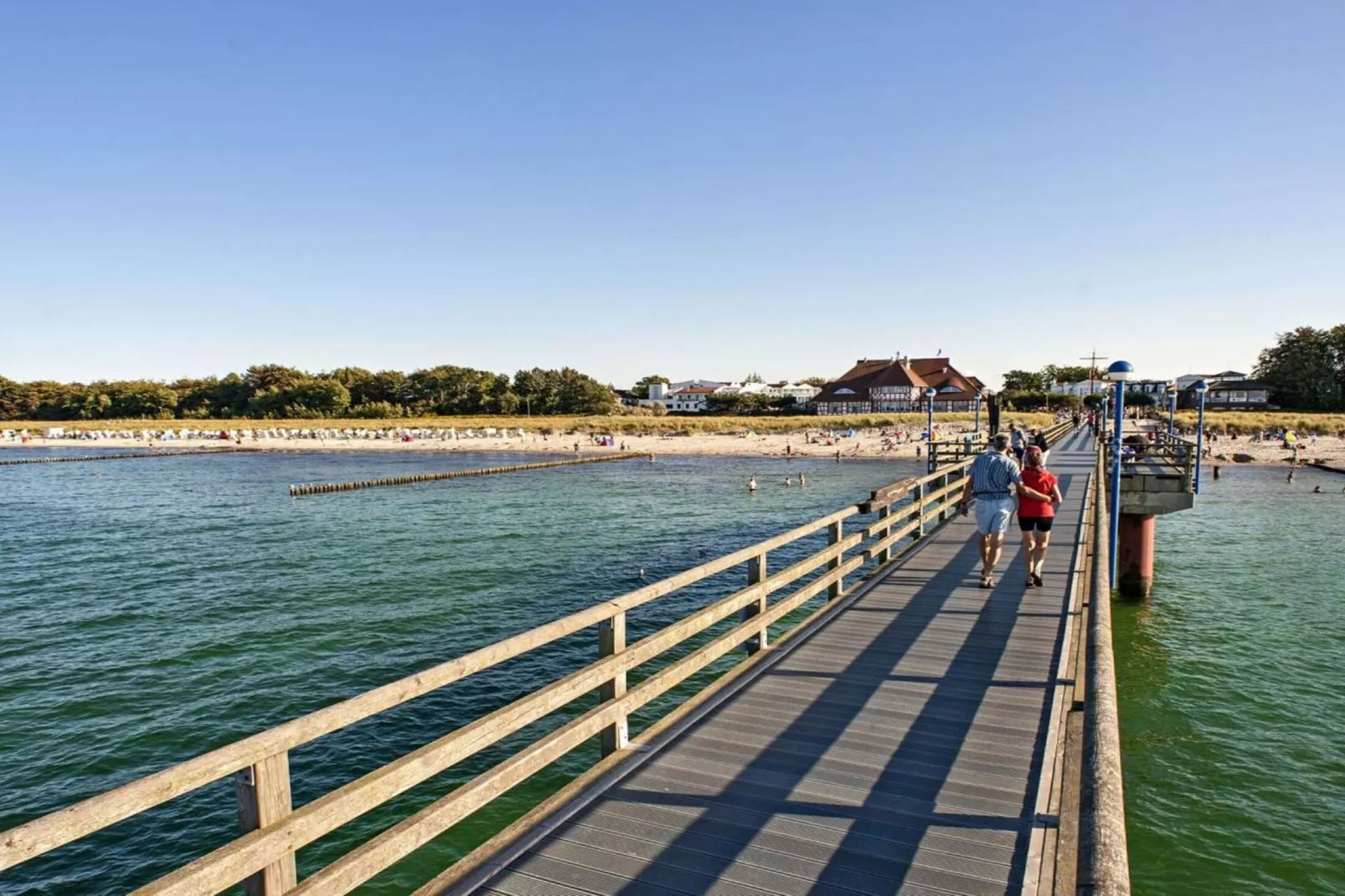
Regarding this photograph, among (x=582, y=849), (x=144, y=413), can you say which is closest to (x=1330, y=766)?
(x=582, y=849)

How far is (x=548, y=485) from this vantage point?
45.6m

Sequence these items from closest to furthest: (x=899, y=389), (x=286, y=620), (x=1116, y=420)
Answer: (x=1116, y=420), (x=286, y=620), (x=899, y=389)

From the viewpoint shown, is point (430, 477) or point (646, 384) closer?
point (430, 477)

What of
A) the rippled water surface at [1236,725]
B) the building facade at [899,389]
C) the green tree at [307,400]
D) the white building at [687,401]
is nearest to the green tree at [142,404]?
the green tree at [307,400]

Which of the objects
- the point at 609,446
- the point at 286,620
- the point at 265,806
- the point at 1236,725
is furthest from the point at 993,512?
the point at 609,446

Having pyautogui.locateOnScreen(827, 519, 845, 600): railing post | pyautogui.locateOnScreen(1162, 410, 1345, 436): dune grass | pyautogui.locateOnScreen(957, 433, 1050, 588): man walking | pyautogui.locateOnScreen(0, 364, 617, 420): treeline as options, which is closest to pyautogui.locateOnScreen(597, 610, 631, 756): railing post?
pyautogui.locateOnScreen(827, 519, 845, 600): railing post

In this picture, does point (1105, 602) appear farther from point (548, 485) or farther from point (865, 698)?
point (548, 485)

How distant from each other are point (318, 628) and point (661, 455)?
53688mm

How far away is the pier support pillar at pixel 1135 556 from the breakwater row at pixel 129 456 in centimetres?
7621

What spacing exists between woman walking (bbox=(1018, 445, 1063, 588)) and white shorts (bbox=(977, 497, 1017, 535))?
19 cm

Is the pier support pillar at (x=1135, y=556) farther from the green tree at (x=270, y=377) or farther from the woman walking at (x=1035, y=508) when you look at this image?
the green tree at (x=270, y=377)

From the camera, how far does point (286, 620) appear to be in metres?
16.9

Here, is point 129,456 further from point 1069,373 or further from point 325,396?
point 1069,373

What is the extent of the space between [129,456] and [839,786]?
8208cm
